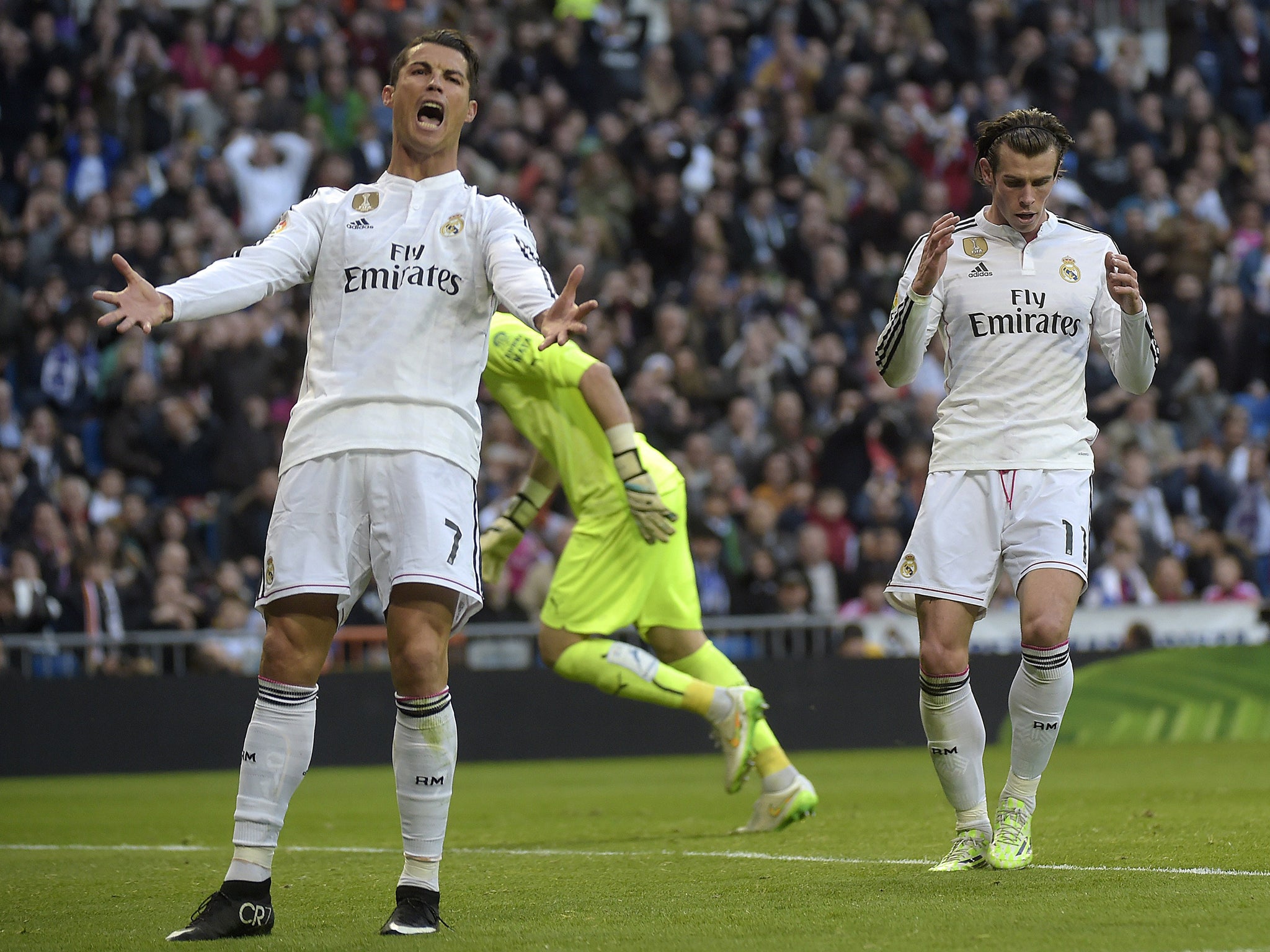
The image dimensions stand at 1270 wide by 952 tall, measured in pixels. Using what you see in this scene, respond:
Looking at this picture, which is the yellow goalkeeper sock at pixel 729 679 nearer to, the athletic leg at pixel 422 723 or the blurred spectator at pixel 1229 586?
the athletic leg at pixel 422 723

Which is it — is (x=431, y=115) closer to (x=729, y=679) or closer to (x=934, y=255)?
(x=934, y=255)

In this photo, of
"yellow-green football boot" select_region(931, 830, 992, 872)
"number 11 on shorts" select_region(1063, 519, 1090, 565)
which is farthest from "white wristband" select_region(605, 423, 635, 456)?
"yellow-green football boot" select_region(931, 830, 992, 872)

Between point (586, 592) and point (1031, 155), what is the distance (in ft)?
11.1

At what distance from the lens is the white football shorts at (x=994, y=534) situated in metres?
6.37

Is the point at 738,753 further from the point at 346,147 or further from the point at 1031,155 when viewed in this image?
the point at 346,147

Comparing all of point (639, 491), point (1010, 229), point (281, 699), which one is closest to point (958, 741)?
point (1010, 229)

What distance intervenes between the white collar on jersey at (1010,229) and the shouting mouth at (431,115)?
6.74 ft

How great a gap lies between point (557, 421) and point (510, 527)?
579 millimetres

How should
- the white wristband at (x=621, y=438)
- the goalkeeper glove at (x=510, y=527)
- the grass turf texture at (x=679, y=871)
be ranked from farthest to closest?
the goalkeeper glove at (x=510, y=527) < the white wristband at (x=621, y=438) < the grass turf texture at (x=679, y=871)

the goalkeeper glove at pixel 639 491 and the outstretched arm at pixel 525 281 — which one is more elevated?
the outstretched arm at pixel 525 281

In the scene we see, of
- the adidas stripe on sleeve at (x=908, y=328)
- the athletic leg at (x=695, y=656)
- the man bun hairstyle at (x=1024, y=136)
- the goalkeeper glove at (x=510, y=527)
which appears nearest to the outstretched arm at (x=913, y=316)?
the adidas stripe on sleeve at (x=908, y=328)

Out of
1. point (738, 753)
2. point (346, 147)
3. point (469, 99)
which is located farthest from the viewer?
point (346, 147)

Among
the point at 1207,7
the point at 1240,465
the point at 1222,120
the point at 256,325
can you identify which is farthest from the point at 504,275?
the point at 1207,7

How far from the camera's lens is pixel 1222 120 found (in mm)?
20891
